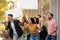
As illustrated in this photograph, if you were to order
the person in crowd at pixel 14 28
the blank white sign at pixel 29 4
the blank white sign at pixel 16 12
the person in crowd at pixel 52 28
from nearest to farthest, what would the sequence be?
the person in crowd at pixel 52 28, the person in crowd at pixel 14 28, the blank white sign at pixel 16 12, the blank white sign at pixel 29 4

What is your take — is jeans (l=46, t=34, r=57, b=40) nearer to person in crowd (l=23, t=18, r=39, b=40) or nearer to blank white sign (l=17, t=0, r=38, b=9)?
person in crowd (l=23, t=18, r=39, b=40)

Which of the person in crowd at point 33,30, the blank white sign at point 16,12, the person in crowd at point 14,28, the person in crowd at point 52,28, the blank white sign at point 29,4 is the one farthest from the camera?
the blank white sign at point 29,4

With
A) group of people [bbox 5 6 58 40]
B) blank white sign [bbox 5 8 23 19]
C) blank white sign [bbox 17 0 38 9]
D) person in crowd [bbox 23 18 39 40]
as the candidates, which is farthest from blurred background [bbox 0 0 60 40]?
person in crowd [bbox 23 18 39 40]

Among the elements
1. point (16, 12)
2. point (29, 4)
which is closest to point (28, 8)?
point (29, 4)

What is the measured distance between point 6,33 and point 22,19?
1286 mm

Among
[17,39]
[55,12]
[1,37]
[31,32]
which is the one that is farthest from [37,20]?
[1,37]

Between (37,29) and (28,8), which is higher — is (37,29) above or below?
below

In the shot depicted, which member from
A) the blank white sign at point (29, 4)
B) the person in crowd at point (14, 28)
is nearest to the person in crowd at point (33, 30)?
the person in crowd at point (14, 28)

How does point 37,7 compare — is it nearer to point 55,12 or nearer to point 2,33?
point 55,12

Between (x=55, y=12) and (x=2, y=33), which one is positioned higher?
(x=55, y=12)

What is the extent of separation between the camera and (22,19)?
433 inches

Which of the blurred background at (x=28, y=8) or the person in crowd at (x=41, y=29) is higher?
the blurred background at (x=28, y=8)

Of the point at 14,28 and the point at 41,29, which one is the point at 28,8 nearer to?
the point at 14,28

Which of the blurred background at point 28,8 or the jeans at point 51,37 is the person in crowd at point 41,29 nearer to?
the jeans at point 51,37
